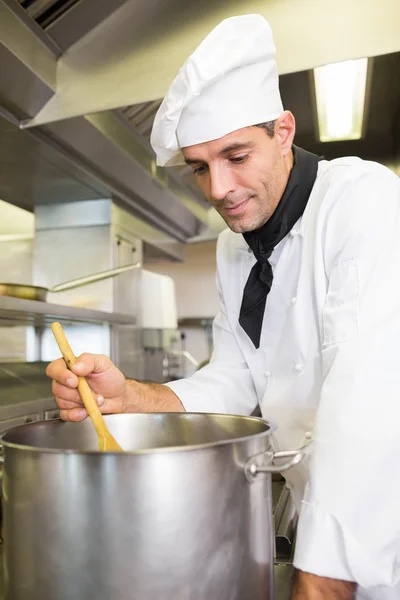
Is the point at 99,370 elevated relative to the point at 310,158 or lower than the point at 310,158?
lower

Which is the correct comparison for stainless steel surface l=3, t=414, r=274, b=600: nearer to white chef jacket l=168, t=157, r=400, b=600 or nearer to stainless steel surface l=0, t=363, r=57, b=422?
white chef jacket l=168, t=157, r=400, b=600

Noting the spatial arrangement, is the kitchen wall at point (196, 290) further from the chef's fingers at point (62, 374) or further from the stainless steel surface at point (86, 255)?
the chef's fingers at point (62, 374)

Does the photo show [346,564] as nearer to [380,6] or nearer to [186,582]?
[186,582]

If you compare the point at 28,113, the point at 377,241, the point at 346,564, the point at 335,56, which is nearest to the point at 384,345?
the point at 377,241

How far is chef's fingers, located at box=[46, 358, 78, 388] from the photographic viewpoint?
0.83 m

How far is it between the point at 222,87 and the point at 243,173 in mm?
156

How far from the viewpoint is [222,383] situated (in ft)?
4.07

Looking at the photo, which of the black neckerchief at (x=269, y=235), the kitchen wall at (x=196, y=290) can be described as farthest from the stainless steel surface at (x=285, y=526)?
the kitchen wall at (x=196, y=290)

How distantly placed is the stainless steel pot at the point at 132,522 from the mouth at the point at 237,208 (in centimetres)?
57

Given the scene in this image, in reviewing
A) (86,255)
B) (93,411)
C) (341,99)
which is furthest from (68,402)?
(86,255)

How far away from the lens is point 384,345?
0.77 meters

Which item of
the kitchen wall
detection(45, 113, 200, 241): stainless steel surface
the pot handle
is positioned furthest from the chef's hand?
the kitchen wall

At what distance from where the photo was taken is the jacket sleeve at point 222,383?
117 cm

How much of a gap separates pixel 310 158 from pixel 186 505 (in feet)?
2.69
